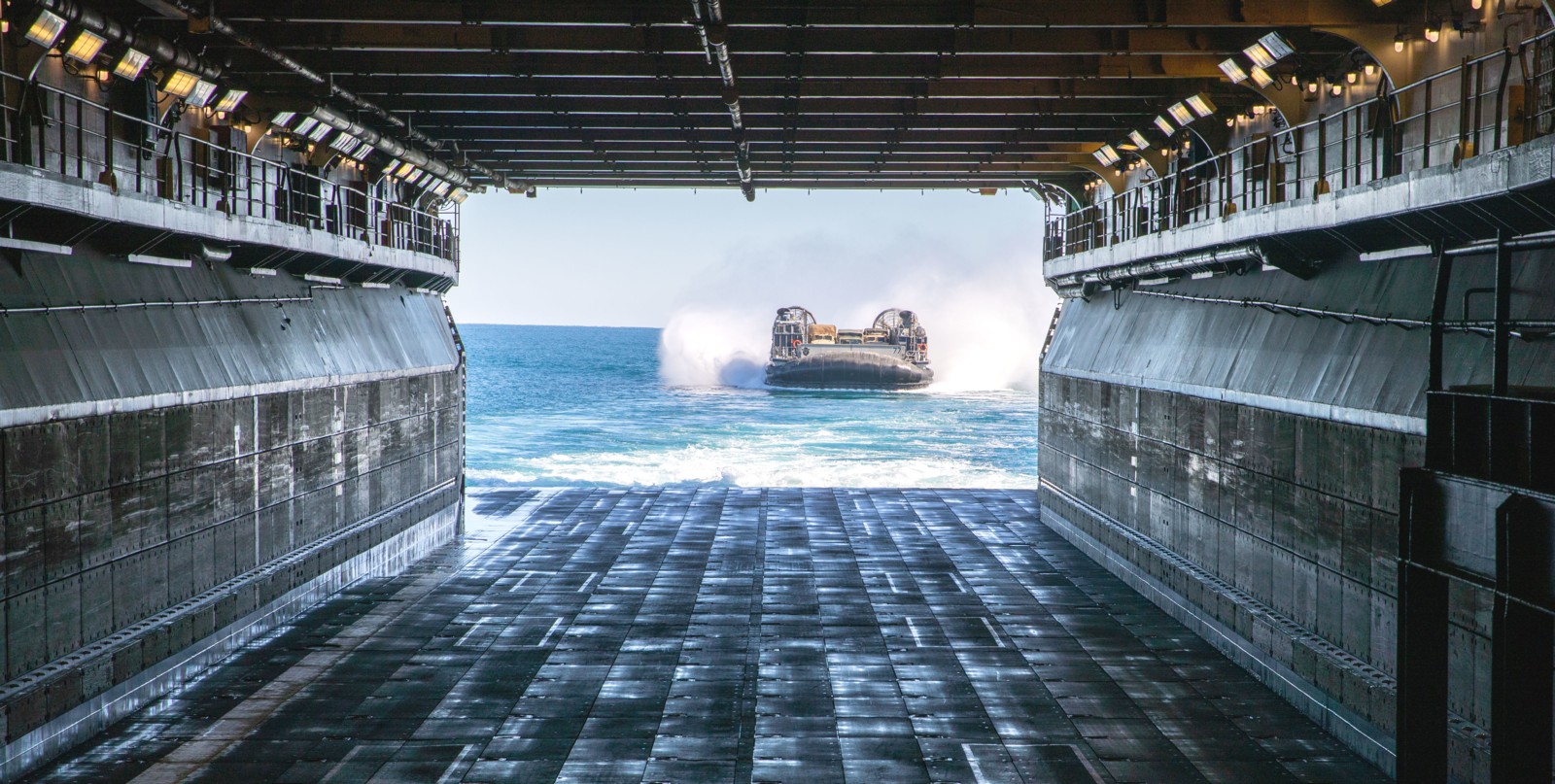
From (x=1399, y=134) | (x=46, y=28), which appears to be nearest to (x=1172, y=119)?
(x=1399, y=134)

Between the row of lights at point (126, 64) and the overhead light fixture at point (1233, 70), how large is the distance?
14798 mm

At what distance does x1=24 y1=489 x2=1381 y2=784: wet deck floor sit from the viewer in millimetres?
11422

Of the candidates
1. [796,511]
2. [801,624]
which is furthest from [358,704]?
[796,511]

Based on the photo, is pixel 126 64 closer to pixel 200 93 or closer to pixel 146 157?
pixel 146 157

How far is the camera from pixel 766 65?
17.4m

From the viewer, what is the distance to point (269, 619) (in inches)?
653

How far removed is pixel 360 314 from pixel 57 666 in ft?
38.6

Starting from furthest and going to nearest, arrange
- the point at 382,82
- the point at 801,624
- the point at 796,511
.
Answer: the point at 796,511
the point at 382,82
the point at 801,624

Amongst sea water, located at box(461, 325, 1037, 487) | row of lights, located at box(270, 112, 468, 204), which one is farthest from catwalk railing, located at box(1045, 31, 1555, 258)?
sea water, located at box(461, 325, 1037, 487)

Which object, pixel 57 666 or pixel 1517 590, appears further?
pixel 57 666

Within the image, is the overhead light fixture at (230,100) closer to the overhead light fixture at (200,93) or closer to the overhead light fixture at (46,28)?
the overhead light fixture at (200,93)

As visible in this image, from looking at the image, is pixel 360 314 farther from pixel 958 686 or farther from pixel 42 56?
pixel 958 686

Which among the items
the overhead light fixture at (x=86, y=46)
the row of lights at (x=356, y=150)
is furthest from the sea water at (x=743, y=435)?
the overhead light fixture at (x=86, y=46)

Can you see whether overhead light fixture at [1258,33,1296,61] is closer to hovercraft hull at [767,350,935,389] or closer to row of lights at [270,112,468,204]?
row of lights at [270,112,468,204]
